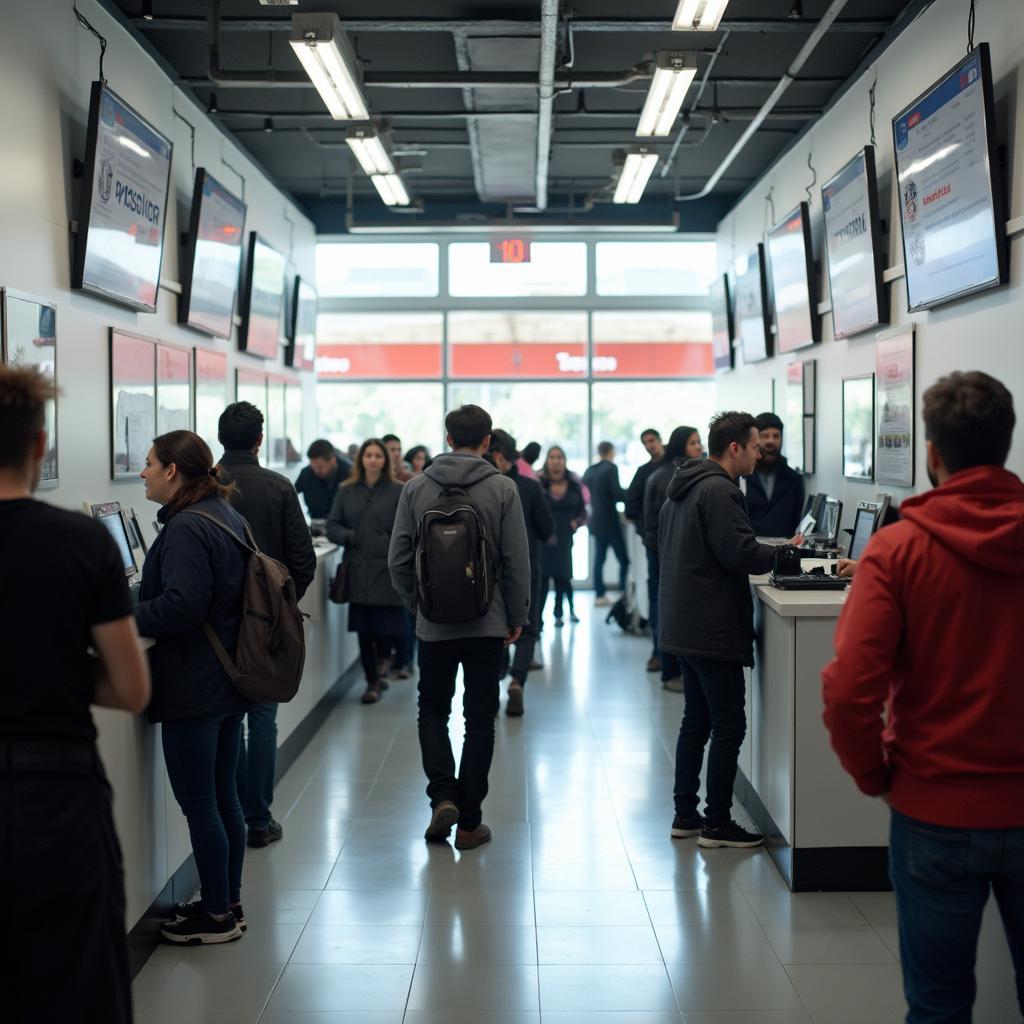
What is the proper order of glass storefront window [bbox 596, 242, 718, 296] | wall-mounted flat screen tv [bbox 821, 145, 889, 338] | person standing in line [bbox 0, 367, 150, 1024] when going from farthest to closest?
glass storefront window [bbox 596, 242, 718, 296] → wall-mounted flat screen tv [bbox 821, 145, 889, 338] → person standing in line [bbox 0, 367, 150, 1024]

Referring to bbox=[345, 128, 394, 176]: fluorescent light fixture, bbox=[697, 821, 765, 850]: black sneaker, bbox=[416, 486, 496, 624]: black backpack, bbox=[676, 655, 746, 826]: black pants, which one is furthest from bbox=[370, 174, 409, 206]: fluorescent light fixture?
bbox=[697, 821, 765, 850]: black sneaker

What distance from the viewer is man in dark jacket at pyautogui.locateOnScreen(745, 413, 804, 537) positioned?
20.4 ft

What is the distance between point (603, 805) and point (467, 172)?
20.9 feet

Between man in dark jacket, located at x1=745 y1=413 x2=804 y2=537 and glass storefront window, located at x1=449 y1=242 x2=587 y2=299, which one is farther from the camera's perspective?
glass storefront window, located at x1=449 y1=242 x2=587 y2=299

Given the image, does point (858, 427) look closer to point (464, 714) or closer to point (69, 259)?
point (464, 714)

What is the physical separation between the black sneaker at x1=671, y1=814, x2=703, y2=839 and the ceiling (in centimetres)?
373

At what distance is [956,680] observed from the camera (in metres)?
1.81

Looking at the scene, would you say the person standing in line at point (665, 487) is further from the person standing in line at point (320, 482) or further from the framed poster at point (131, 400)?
the framed poster at point (131, 400)

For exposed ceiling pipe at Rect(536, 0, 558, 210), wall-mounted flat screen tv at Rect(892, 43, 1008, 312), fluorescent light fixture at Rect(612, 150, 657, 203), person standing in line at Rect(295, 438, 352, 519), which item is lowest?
person standing in line at Rect(295, 438, 352, 519)

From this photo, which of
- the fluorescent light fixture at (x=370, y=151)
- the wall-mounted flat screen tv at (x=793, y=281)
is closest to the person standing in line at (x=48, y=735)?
the fluorescent light fixture at (x=370, y=151)

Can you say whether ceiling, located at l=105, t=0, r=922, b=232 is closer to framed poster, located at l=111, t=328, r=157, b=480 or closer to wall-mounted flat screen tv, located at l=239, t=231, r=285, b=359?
wall-mounted flat screen tv, located at l=239, t=231, r=285, b=359

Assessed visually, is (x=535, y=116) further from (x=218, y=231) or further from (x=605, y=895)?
(x=605, y=895)

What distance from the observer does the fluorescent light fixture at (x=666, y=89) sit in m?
5.11

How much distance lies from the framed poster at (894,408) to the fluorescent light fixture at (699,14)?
162cm
